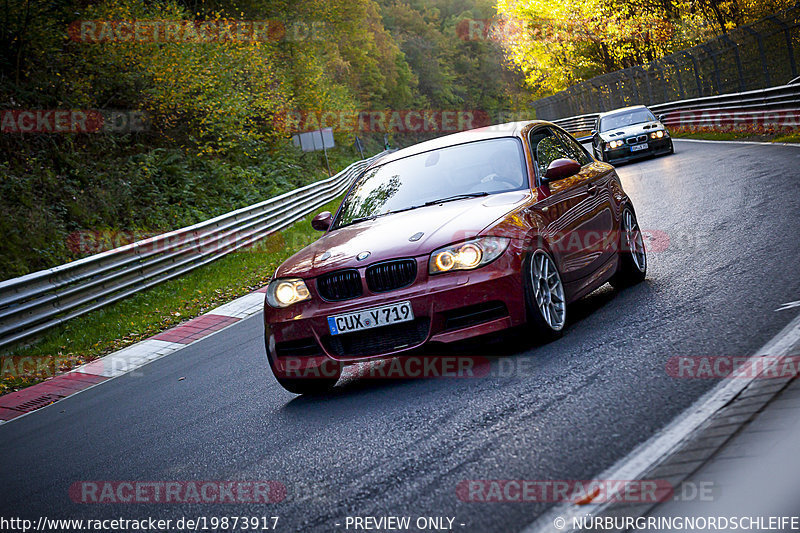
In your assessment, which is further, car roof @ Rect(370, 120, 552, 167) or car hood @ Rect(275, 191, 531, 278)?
car roof @ Rect(370, 120, 552, 167)

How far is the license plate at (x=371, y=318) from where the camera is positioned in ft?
17.2

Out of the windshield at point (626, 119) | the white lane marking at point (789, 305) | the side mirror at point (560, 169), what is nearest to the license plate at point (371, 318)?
the side mirror at point (560, 169)

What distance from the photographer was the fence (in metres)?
23.2

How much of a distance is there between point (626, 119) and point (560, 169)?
60.0ft

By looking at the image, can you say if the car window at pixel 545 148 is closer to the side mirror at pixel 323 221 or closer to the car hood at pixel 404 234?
the car hood at pixel 404 234

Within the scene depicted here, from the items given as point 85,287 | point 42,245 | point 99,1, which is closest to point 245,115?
point 99,1

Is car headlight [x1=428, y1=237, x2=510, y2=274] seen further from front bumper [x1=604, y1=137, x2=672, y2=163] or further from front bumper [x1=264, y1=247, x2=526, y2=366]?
front bumper [x1=604, y1=137, x2=672, y2=163]

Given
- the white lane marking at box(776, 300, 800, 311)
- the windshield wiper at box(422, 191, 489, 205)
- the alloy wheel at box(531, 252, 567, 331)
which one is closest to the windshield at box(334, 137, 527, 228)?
the windshield wiper at box(422, 191, 489, 205)

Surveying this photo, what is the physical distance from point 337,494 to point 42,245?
13.9 metres

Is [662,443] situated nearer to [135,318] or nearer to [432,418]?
[432,418]

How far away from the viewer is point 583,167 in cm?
741

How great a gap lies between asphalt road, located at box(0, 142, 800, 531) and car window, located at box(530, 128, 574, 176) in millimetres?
1227

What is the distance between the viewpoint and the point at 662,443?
3510 millimetres

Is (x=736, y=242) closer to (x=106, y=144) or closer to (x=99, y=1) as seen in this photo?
(x=106, y=144)
